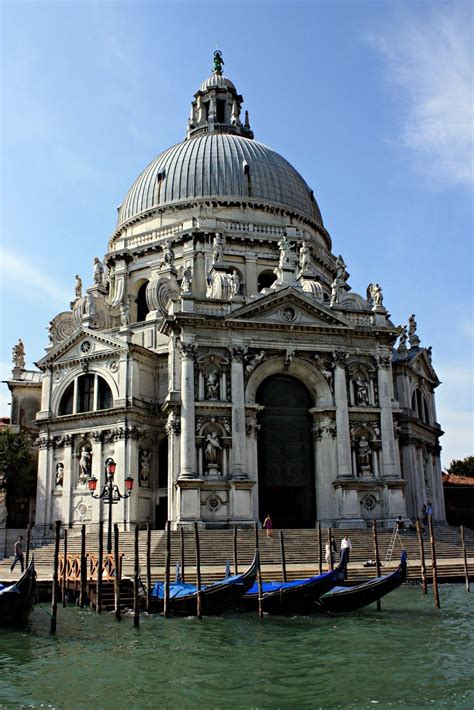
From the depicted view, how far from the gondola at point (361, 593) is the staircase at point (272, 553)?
3.30 m

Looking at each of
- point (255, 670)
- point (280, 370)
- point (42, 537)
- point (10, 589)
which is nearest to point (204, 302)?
point (280, 370)

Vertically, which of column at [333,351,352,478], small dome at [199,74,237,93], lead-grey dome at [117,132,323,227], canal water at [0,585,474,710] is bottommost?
canal water at [0,585,474,710]

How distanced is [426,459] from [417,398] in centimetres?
314

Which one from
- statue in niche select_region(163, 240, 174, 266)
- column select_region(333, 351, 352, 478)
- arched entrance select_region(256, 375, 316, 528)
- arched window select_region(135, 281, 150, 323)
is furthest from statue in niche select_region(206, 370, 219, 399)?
arched window select_region(135, 281, 150, 323)

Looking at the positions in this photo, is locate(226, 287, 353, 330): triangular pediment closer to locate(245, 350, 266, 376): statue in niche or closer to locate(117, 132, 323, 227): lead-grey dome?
locate(245, 350, 266, 376): statue in niche

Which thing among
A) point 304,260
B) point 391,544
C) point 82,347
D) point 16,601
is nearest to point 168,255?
point 82,347

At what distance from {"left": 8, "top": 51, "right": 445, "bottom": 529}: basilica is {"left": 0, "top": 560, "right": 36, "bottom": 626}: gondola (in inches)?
410

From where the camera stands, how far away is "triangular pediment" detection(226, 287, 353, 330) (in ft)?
96.8

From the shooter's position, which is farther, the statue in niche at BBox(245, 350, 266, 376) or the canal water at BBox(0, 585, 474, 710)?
the statue in niche at BBox(245, 350, 266, 376)

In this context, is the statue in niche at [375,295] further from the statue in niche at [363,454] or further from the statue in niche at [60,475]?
the statue in niche at [60,475]

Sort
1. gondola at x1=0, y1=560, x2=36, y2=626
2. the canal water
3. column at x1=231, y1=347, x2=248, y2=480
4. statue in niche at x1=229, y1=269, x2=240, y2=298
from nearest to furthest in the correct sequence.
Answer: the canal water, gondola at x1=0, y1=560, x2=36, y2=626, column at x1=231, y1=347, x2=248, y2=480, statue in niche at x1=229, y1=269, x2=240, y2=298

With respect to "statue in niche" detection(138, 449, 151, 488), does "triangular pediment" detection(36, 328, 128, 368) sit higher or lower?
higher

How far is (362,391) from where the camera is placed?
30.3m

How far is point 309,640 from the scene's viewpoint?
14.7 m
